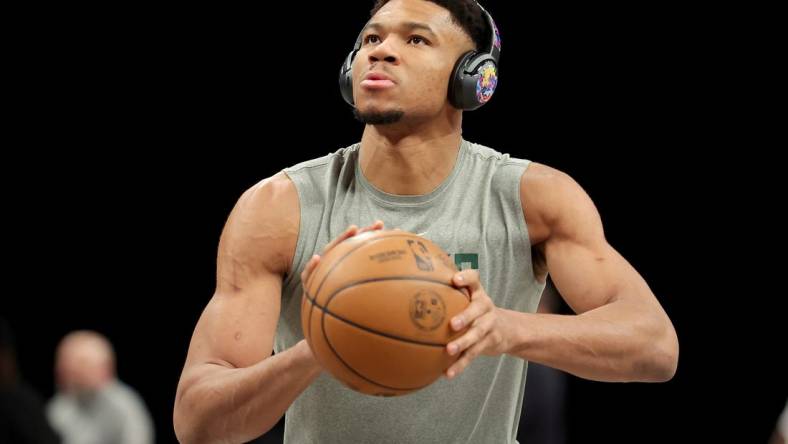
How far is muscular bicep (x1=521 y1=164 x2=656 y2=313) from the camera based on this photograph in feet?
9.51

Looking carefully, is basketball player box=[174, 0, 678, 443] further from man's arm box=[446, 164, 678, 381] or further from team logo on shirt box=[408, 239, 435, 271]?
team logo on shirt box=[408, 239, 435, 271]

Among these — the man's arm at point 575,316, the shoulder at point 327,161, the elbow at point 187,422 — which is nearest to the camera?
the man's arm at point 575,316

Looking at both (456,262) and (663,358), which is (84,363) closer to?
(456,262)

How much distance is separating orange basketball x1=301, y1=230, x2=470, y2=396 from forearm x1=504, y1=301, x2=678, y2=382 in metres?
0.27

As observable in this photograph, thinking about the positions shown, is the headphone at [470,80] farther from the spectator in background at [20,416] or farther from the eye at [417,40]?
the spectator in background at [20,416]

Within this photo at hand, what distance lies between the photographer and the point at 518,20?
6844 mm

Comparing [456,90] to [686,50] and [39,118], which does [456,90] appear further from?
[39,118]

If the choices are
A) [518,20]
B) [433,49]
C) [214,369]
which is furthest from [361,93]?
[518,20]

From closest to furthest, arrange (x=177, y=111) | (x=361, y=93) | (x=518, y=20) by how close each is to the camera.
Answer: (x=361, y=93), (x=518, y=20), (x=177, y=111)

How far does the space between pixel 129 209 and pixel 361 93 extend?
4.74 metres

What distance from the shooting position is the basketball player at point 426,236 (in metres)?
2.83

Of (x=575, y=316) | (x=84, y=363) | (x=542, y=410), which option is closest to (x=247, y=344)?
(x=575, y=316)

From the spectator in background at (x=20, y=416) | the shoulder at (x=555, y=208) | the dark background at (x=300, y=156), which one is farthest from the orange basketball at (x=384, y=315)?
the dark background at (x=300, y=156)

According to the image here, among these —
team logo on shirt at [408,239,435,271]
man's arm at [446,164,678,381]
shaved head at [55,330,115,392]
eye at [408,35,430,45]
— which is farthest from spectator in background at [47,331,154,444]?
team logo on shirt at [408,239,435,271]
